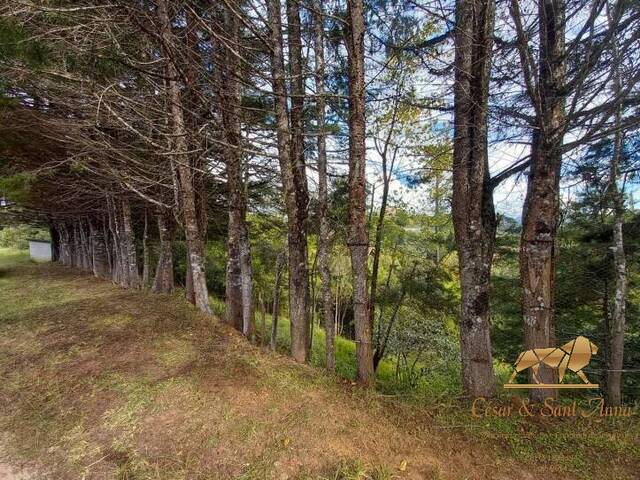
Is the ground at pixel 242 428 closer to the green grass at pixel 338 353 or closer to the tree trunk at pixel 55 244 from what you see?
the green grass at pixel 338 353

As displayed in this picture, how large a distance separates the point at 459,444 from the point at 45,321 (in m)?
6.90

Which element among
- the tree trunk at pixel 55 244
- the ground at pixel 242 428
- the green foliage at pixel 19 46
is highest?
the green foliage at pixel 19 46

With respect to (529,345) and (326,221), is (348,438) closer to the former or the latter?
(529,345)

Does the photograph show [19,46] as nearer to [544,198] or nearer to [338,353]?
[544,198]

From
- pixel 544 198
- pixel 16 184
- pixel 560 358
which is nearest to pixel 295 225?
pixel 544 198

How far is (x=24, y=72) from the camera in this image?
371cm

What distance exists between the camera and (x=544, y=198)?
9.20ft

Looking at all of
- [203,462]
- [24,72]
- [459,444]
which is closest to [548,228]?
[459,444]

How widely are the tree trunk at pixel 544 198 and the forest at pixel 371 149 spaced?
2 centimetres

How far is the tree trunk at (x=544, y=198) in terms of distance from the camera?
266 cm

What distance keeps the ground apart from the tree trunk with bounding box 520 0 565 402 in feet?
2.61

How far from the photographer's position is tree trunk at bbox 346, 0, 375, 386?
3.17 meters

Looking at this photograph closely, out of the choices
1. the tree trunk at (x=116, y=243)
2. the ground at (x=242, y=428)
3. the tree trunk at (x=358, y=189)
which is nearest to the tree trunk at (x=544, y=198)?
the ground at (x=242, y=428)

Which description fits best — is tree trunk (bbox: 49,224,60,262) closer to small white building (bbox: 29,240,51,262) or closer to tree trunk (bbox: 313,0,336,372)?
small white building (bbox: 29,240,51,262)
